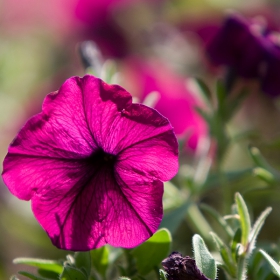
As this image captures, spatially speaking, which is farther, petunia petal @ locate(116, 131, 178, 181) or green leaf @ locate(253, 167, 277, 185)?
green leaf @ locate(253, 167, 277, 185)

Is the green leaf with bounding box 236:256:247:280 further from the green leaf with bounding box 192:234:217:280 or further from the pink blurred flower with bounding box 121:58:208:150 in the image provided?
the pink blurred flower with bounding box 121:58:208:150

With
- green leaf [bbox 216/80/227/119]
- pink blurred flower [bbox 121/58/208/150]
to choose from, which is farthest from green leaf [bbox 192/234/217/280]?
pink blurred flower [bbox 121/58/208/150]

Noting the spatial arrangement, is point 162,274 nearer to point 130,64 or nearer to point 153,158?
point 153,158

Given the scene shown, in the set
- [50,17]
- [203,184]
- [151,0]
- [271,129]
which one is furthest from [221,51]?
[50,17]

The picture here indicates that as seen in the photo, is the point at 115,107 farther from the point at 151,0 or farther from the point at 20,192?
the point at 151,0

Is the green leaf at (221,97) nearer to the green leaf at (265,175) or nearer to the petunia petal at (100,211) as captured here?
the green leaf at (265,175)

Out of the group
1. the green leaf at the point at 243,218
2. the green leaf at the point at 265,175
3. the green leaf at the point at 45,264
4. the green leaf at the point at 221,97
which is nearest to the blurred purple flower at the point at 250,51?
the green leaf at the point at 221,97
